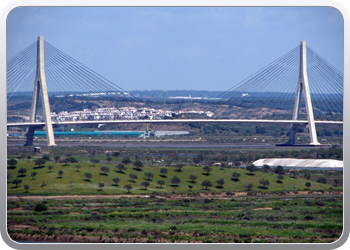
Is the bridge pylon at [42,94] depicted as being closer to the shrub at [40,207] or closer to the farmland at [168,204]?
the farmland at [168,204]

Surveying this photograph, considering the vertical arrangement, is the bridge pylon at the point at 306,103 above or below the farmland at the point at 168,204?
above

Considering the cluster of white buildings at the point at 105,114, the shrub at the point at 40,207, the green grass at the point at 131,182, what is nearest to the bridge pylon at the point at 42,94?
the cluster of white buildings at the point at 105,114

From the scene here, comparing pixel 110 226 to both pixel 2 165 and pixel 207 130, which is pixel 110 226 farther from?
pixel 207 130

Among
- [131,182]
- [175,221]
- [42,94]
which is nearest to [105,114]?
[42,94]

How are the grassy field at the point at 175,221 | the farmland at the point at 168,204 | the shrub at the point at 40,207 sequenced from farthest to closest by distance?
1. the shrub at the point at 40,207
2. the farmland at the point at 168,204
3. the grassy field at the point at 175,221

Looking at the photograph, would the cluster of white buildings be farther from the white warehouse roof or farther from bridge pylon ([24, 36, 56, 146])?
the white warehouse roof

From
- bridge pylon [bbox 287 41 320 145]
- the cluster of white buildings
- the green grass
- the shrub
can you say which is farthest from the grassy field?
the cluster of white buildings

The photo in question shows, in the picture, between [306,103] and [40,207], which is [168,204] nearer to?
[40,207]
